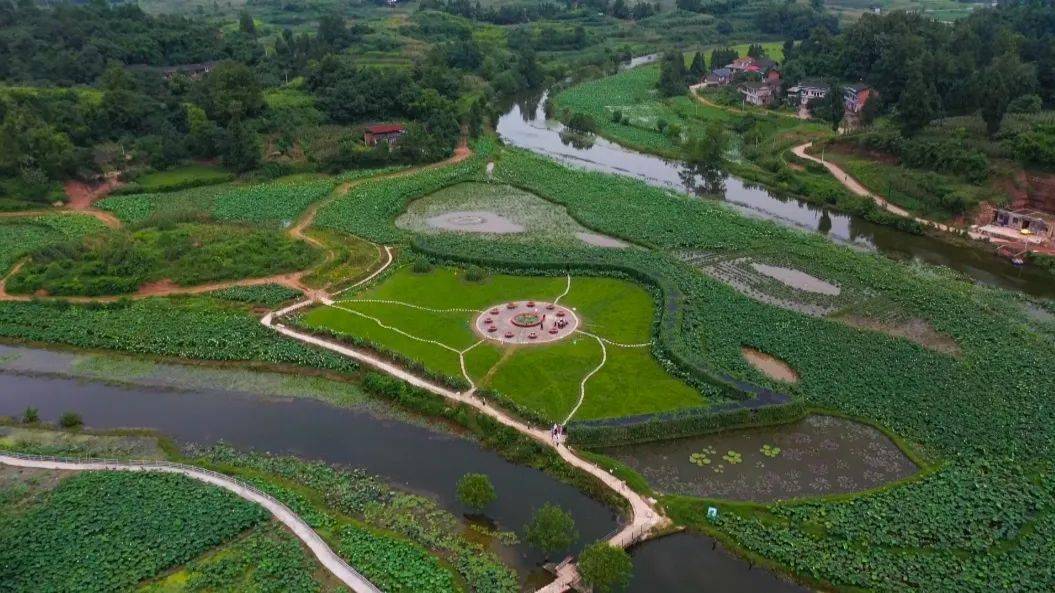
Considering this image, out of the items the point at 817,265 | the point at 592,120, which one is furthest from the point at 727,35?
the point at 817,265

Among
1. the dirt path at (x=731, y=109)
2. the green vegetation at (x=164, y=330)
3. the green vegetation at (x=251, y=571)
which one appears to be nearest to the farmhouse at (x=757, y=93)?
the dirt path at (x=731, y=109)

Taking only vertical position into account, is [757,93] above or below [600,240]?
above

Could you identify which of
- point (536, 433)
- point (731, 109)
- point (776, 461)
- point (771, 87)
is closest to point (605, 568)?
point (536, 433)

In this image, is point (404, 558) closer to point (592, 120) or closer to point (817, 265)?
point (817, 265)

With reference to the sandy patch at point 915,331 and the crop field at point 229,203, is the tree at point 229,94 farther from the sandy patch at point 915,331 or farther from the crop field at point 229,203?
the sandy patch at point 915,331

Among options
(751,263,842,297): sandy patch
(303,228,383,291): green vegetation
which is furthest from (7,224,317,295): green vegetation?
(751,263,842,297): sandy patch

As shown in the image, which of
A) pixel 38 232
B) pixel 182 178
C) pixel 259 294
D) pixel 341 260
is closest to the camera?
pixel 259 294

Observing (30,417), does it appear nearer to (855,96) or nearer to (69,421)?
(69,421)
